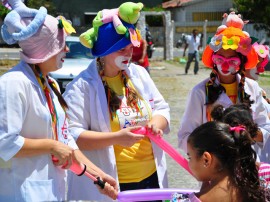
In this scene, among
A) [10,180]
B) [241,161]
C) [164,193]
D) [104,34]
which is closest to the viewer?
[241,161]

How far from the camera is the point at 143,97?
3.87m

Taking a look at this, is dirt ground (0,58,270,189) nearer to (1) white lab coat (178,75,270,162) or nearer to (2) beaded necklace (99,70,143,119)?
(1) white lab coat (178,75,270,162)

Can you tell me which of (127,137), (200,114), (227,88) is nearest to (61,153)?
(127,137)

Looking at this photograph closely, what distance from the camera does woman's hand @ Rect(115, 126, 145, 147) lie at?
11.4 feet

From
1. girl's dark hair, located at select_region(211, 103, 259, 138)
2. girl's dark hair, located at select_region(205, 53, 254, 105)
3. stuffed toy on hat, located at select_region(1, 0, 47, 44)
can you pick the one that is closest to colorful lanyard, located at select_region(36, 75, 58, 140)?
stuffed toy on hat, located at select_region(1, 0, 47, 44)

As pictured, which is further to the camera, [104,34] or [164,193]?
[104,34]

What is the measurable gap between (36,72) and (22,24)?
28 centimetres

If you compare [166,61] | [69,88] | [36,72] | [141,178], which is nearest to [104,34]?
[69,88]

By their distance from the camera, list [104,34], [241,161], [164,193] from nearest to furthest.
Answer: [241,161] → [164,193] → [104,34]

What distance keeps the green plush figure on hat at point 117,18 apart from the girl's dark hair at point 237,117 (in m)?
0.85

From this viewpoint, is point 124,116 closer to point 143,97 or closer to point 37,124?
point 143,97

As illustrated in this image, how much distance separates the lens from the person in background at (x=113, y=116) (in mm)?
3666

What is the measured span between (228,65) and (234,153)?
48.3 inches

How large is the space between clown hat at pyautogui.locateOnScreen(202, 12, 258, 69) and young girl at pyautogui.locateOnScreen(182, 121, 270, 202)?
115cm
